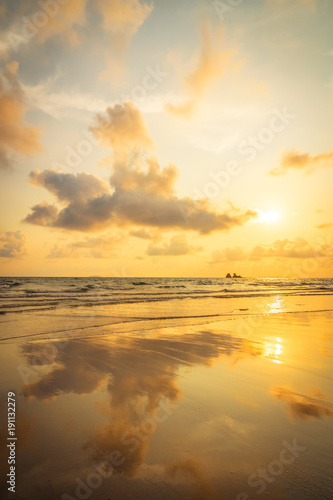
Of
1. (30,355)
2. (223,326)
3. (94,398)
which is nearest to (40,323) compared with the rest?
(30,355)

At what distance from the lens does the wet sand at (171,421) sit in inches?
126

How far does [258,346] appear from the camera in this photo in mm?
9719

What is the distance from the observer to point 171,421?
14.9 feet

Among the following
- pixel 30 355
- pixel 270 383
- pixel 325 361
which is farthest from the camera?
pixel 30 355

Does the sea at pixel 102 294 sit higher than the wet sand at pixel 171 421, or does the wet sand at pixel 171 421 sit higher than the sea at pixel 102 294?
the wet sand at pixel 171 421

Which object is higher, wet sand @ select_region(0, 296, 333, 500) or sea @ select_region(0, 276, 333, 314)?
wet sand @ select_region(0, 296, 333, 500)

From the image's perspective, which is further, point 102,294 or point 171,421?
point 102,294

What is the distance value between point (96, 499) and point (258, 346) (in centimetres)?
790

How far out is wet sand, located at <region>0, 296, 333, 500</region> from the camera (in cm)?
320

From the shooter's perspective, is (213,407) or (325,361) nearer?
(213,407)

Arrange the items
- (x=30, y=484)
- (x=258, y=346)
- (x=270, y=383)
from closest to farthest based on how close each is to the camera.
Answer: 1. (x=30, y=484)
2. (x=270, y=383)
3. (x=258, y=346)

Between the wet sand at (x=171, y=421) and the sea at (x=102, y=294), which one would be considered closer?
the wet sand at (x=171, y=421)

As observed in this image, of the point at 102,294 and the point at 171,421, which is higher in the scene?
the point at 171,421

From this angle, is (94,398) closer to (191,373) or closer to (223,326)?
(191,373)
